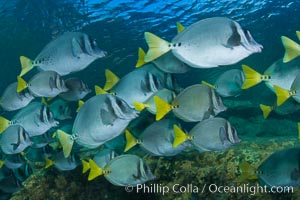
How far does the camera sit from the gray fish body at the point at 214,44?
2959 millimetres

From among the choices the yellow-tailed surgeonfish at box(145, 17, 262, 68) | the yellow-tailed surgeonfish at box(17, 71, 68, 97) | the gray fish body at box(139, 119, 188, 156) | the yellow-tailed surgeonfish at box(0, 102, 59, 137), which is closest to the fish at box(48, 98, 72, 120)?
the yellow-tailed surgeonfish at box(0, 102, 59, 137)

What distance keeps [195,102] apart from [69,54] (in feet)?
5.62

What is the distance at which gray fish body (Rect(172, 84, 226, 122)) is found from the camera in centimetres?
391

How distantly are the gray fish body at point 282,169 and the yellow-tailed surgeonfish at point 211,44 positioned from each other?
1579 mm

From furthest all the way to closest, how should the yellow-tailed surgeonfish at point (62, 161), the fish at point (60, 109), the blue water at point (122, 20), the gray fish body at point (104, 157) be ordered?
the blue water at point (122, 20) → the fish at point (60, 109) → the yellow-tailed surgeonfish at point (62, 161) → the gray fish body at point (104, 157)

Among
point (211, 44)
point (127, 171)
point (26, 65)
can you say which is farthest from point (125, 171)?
point (211, 44)

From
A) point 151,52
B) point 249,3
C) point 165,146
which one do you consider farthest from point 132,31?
point 151,52

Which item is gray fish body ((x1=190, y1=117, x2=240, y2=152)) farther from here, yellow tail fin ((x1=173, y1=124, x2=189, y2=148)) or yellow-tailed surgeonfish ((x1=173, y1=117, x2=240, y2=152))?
yellow tail fin ((x1=173, y1=124, x2=189, y2=148))

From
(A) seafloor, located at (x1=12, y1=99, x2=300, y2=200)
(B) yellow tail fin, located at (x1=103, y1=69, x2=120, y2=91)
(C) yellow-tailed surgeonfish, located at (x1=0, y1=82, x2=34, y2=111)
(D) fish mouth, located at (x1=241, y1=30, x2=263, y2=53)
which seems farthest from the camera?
(A) seafloor, located at (x1=12, y1=99, x2=300, y2=200)

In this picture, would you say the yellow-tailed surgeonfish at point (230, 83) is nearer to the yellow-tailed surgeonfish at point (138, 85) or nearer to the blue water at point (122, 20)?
the yellow-tailed surgeonfish at point (138, 85)

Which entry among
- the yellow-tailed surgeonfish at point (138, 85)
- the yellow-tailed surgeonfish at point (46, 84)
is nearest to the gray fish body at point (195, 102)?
the yellow-tailed surgeonfish at point (138, 85)

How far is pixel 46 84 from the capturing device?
4.46 metres

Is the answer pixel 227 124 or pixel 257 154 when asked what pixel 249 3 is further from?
pixel 227 124

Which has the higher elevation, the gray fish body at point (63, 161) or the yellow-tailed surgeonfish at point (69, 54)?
the yellow-tailed surgeonfish at point (69, 54)
